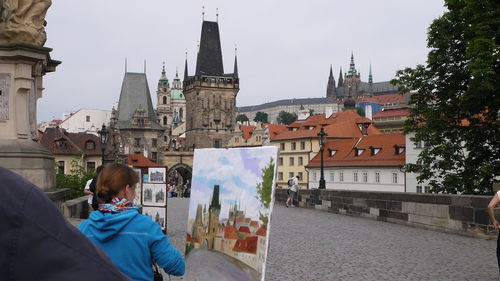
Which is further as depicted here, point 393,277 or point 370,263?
point 370,263

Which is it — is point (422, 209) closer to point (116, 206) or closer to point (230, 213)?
point (230, 213)

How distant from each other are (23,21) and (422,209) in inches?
421

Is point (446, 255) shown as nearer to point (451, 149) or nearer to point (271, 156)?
point (271, 156)

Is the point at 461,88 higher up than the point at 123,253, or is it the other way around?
the point at 461,88

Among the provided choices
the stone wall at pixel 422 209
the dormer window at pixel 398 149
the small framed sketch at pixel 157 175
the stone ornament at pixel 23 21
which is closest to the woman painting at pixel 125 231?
the stone ornament at pixel 23 21

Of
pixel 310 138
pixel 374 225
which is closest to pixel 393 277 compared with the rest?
pixel 374 225

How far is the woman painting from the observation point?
3129mm

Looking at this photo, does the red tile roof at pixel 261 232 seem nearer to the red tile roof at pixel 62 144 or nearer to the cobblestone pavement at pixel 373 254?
the cobblestone pavement at pixel 373 254

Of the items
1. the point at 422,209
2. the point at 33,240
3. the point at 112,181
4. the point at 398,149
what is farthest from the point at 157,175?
the point at 398,149

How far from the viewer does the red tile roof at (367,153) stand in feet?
193

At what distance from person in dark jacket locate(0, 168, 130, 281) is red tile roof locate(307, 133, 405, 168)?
5550cm

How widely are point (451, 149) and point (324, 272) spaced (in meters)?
14.7

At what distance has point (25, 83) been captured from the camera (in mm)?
9555

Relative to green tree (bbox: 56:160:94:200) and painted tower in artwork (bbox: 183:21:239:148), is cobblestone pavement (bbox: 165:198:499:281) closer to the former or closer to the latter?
green tree (bbox: 56:160:94:200)
